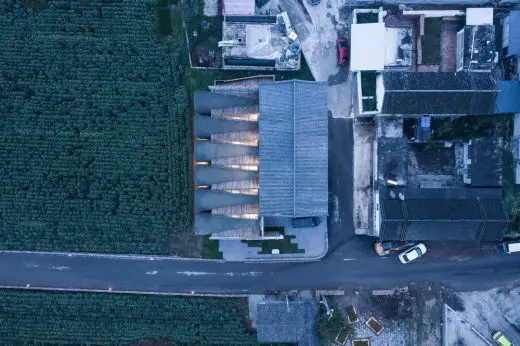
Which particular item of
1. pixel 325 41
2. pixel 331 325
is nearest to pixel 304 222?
pixel 331 325

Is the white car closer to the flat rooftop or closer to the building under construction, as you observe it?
the building under construction

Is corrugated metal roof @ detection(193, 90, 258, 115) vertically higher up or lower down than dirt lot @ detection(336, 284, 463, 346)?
higher up

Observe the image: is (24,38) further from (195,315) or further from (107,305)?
(195,315)

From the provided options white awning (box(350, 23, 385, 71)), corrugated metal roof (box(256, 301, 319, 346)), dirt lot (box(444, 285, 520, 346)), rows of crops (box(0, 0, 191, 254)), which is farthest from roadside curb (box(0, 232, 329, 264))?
white awning (box(350, 23, 385, 71))

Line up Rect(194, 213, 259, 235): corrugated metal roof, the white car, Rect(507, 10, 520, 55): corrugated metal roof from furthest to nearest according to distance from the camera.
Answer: the white car → Rect(507, 10, 520, 55): corrugated metal roof → Rect(194, 213, 259, 235): corrugated metal roof

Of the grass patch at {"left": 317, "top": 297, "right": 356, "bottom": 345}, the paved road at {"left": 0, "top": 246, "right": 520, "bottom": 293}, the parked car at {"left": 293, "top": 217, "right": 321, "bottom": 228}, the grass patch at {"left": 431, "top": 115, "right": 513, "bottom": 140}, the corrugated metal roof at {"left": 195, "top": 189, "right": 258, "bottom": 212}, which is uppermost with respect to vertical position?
the grass patch at {"left": 431, "top": 115, "right": 513, "bottom": 140}
